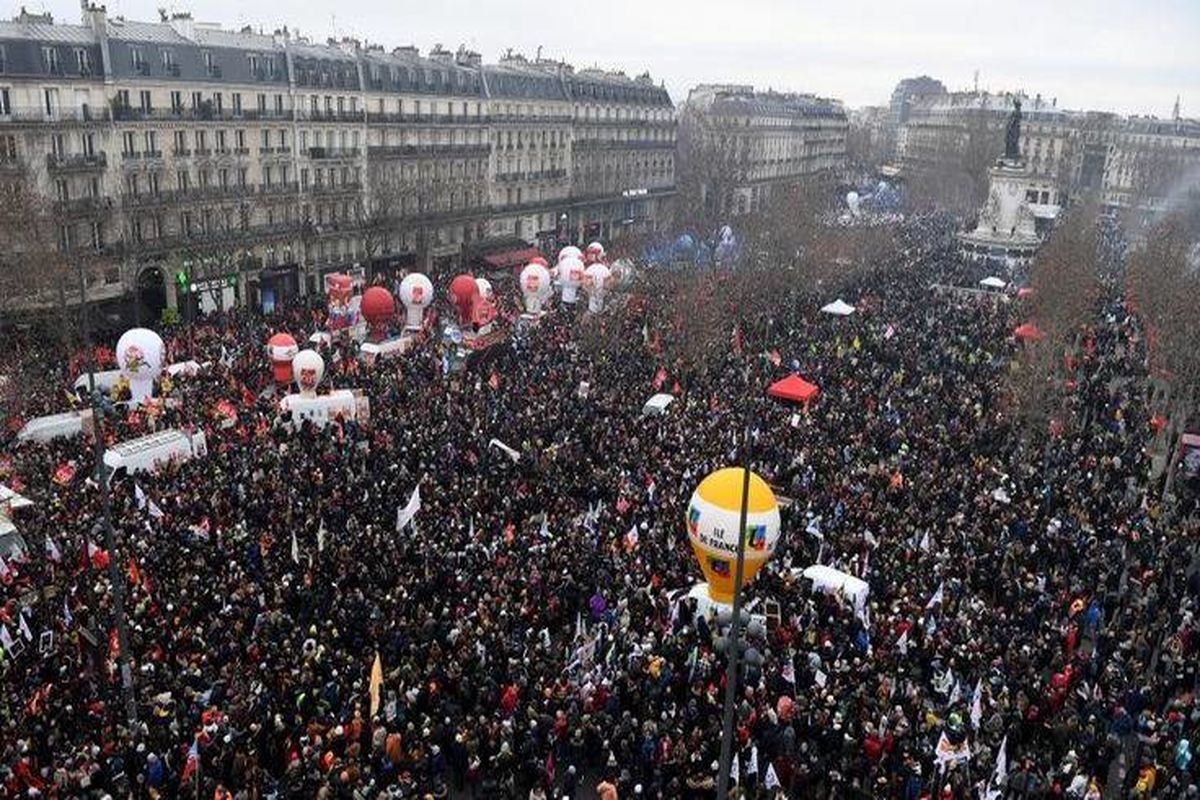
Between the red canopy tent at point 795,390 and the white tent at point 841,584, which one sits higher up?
the red canopy tent at point 795,390

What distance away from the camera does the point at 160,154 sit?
152ft

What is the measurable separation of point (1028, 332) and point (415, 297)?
85.2 ft

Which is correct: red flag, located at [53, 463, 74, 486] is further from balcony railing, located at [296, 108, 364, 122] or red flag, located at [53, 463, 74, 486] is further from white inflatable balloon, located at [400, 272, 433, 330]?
balcony railing, located at [296, 108, 364, 122]

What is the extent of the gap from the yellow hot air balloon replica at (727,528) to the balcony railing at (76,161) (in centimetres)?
3517

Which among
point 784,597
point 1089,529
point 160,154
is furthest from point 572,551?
point 160,154

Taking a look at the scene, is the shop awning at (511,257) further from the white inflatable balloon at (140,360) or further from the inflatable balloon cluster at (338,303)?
the white inflatable balloon at (140,360)

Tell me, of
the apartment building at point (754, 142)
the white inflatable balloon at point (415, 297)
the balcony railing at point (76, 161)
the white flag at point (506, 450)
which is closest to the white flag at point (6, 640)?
the white flag at point (506, 450)

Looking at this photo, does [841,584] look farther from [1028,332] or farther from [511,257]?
[511,257]

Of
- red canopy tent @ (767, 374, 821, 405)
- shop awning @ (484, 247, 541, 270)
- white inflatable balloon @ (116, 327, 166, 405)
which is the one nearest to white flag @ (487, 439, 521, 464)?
red canopy tent @ (767, 374, 821, 405)

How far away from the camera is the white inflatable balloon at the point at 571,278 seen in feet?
166

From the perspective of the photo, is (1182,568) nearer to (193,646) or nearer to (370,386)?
(193,646)

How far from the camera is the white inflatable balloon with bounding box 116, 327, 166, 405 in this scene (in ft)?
103

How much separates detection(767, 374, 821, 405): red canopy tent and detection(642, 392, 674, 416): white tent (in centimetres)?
361

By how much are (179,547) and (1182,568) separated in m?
22.2
